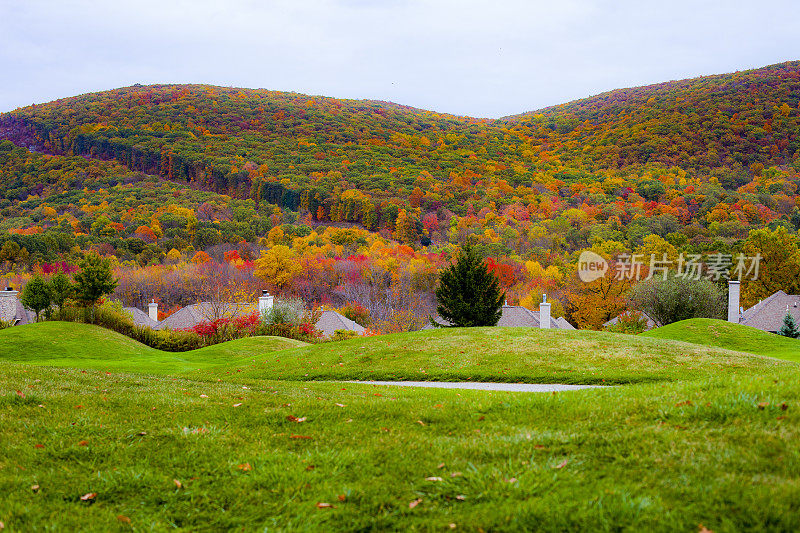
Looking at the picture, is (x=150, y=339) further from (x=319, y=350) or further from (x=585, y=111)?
(x=585, y=111)

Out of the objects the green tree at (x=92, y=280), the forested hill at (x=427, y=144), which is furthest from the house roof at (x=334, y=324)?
the forested hill at (x=427, y=144)

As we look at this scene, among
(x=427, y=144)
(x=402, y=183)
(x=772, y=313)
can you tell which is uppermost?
(x=427, y=144)

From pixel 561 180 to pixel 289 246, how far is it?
41.7 m

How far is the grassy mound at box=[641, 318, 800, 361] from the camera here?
2600 centimetres

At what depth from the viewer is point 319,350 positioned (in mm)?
22312

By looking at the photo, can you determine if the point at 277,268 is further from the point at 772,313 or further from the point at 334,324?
the point at 772,313

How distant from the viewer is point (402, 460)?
5352 mm

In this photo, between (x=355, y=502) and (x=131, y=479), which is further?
(x=131, y=479)

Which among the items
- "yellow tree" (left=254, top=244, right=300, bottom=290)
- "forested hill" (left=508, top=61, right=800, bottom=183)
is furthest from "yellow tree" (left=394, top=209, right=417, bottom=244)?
"forested hill" (left=508, top=61, right=800, bottom=183)

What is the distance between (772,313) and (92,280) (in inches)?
1909

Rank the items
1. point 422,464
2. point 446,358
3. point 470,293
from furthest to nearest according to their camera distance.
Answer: point 470,293, point 446,358, point 422,464

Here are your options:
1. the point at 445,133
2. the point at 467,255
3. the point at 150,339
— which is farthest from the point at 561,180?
the point at 150,339

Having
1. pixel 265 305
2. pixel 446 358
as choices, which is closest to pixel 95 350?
pixel 265 305

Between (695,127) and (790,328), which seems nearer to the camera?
(790,328)
